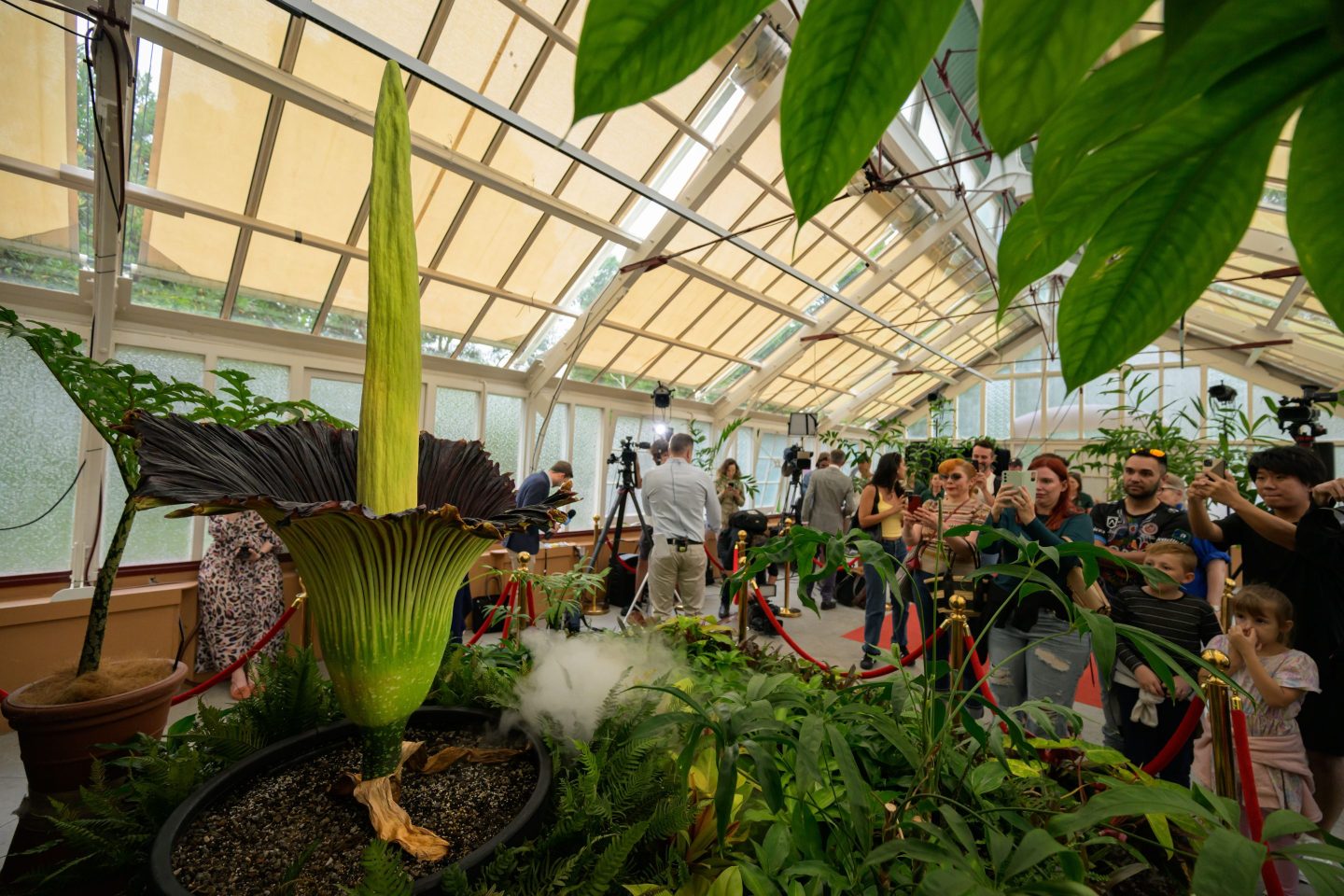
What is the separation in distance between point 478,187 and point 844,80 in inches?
167

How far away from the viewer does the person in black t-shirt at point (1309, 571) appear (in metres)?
1.40

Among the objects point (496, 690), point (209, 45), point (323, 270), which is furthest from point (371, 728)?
point (323, 270)

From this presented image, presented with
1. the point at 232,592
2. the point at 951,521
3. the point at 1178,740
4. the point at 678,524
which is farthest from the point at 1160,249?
the point at 232,592

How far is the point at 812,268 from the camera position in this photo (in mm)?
6422

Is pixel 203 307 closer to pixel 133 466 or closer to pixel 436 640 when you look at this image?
pixel 133 466

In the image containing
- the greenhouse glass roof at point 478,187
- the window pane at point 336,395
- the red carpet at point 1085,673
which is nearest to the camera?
the red carpet at point 1085,673

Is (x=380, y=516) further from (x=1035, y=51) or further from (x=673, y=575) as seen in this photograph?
(x=673, y=575)

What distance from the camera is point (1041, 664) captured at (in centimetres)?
176

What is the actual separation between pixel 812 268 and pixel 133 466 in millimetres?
6191

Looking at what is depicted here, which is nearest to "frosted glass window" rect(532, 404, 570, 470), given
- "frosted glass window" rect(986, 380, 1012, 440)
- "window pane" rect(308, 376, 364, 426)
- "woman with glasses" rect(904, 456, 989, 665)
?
"window pane" rect(308, 376, 364, 426)

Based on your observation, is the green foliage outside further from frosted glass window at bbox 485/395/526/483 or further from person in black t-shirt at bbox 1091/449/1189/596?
frosted glass window at bbox 485/395/526/483

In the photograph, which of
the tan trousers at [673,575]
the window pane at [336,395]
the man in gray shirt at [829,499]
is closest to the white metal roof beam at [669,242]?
the window pane at [336,395]

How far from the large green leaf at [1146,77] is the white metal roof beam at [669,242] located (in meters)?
3.90

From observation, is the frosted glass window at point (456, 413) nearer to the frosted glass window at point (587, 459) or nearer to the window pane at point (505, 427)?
the window pane at point (505, 427)
